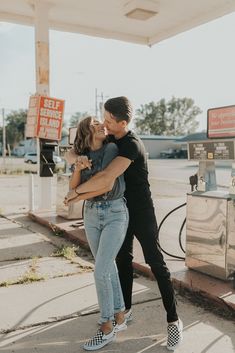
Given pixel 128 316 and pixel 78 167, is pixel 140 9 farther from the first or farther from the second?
pixel 128 316

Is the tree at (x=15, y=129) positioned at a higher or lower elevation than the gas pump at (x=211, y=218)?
higher

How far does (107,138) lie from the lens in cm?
346

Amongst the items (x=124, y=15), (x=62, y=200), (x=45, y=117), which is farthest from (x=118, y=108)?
(x=124, y=15)

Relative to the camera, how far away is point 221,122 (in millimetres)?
4379

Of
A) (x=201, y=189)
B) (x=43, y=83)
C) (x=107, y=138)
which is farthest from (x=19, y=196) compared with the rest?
(x=107, y=138)

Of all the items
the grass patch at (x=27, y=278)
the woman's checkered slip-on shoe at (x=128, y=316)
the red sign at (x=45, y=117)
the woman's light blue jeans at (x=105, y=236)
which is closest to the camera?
the woman's light blue jeans at (x=105, y=236)

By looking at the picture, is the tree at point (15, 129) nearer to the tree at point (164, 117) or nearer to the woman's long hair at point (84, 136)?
the tree at point (164, 117)

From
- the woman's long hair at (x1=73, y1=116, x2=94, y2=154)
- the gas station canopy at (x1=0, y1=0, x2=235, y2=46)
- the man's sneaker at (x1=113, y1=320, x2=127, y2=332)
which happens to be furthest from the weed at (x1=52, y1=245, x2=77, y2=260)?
the gas station canopy at (x1=0, y1=0, x2=235, y2=46)

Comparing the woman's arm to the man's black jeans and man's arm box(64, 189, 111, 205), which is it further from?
the man's black jeans

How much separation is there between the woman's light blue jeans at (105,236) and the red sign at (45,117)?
18.1 feet

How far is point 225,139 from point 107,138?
1408mm

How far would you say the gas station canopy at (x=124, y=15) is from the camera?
823 cm

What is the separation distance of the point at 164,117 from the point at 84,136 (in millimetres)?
→ 113776

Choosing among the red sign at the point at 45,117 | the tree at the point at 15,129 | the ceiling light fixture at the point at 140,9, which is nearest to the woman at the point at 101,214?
the red sign at the point at 45,117
